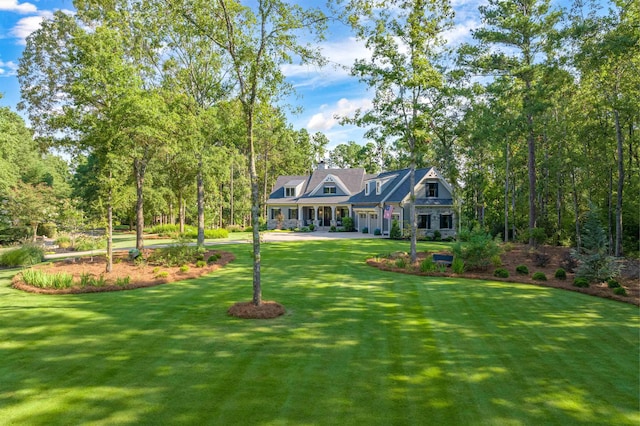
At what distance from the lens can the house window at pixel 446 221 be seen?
3412 centimetres

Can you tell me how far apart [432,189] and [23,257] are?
Result: 99.9 ft

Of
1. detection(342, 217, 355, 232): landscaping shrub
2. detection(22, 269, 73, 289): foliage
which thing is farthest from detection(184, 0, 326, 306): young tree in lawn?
detection(342, 217, 355, 232): landscaping shrub

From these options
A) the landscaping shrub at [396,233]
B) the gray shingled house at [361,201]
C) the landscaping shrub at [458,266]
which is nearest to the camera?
the landscaping shrub at [458,266]

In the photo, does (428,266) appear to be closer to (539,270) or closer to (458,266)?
(458,266)

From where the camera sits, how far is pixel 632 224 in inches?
931

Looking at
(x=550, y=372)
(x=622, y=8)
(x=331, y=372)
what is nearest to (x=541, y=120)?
(x=622, y=8)

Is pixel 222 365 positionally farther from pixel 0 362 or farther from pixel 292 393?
pixel 0 362

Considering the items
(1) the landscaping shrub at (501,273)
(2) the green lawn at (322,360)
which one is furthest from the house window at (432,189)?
(2) the green lawn at (322,360)

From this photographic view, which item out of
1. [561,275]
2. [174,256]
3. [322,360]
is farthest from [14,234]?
[561,275]

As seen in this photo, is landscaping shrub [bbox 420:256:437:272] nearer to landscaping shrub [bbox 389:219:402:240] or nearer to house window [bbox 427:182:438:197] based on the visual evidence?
landscaping shrub [bbox 389:219:402:240]

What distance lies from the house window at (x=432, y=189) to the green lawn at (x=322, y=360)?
74.3 ft

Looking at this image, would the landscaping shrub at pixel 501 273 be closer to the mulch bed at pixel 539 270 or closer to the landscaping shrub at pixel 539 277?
the mulch bed at pixel 539 270

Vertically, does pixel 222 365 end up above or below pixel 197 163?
below

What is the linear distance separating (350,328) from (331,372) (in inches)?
97.5
